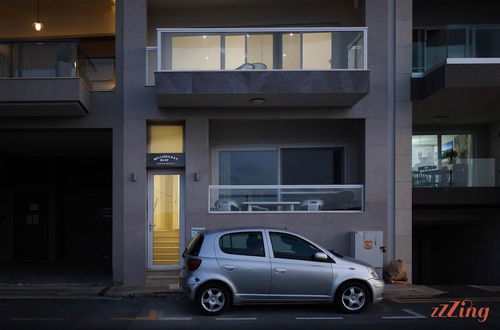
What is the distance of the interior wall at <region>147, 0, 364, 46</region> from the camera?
39.3 ft

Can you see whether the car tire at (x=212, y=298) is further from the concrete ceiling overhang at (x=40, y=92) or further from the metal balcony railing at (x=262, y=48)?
the concrete ceiling overhang at (x=40, y=92)

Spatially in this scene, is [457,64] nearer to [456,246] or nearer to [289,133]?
[289,133]

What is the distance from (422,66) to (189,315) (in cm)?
815

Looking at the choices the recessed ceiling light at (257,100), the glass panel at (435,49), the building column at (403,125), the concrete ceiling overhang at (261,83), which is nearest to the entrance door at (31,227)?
the concrete ceiling overhang at (261,83)

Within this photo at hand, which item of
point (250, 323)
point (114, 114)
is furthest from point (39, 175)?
point (250, 323)

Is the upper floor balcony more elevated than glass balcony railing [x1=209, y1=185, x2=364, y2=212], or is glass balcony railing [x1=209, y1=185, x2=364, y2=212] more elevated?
the upper floor balcony

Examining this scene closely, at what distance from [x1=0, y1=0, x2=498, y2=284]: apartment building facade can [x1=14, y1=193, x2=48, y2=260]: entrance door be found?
3.06 meters

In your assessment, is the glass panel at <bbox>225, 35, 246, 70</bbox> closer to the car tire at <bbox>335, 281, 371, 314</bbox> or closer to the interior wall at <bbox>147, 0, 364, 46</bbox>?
the interior wall at <bbox>147, 0, 364, 46</bbox>

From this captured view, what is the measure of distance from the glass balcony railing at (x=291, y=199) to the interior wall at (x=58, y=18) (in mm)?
6444

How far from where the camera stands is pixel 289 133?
12312mm

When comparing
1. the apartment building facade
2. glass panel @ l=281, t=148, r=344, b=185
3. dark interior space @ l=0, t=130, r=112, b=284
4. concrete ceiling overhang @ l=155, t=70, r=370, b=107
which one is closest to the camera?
concrete ceiling overhang @ l=155, t=70, r=370, b=107

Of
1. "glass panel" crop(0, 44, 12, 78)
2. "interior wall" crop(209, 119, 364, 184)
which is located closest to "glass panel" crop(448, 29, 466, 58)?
"interior wall" crop(209, 119, 364, 184)

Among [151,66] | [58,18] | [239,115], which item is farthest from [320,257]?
[58,18]

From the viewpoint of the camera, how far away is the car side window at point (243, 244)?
25.1ft
